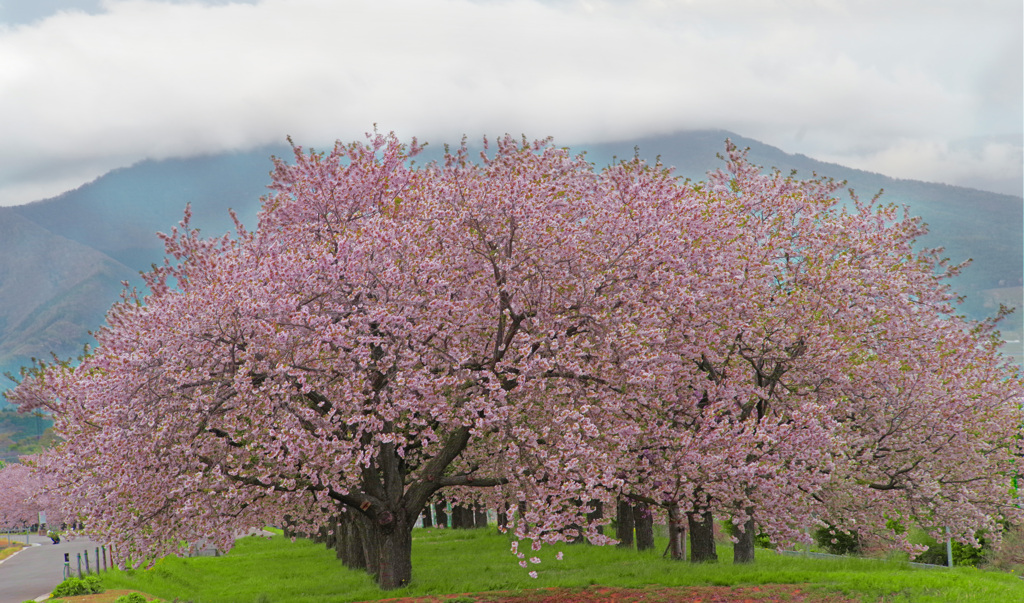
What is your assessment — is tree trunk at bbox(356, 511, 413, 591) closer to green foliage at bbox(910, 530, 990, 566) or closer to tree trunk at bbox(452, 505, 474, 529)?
green foliage at bbox(910, 530, 990, 566)

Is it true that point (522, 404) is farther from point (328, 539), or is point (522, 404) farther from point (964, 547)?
point (328, 539)

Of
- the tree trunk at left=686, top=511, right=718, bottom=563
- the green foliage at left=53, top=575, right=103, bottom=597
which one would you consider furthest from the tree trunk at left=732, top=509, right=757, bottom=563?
the green foliage at left=53, top=575, right=103, bottom=597

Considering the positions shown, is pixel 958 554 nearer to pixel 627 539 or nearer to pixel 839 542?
pixel 839 542

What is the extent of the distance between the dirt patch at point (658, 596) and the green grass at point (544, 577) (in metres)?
0.70

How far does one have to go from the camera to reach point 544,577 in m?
23.6

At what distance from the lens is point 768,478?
63.7 feet

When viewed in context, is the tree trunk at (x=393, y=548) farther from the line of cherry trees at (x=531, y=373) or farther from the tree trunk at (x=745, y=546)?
the tree trunk at (x=745, y=546)

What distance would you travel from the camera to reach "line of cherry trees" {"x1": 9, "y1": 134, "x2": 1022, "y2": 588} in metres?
17.1

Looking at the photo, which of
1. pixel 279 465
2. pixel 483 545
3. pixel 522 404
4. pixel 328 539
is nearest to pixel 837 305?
pixel 522 404

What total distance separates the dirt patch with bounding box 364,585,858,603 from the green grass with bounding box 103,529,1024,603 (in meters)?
0.70

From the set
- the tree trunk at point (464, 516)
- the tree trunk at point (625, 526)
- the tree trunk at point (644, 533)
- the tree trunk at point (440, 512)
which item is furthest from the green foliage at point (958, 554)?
the tree trunk at point (464, 516)

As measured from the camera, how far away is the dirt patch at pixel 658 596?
17609 millimetres

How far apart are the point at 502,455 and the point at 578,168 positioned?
29.7ft

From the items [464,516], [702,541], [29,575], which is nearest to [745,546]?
[702,541]
